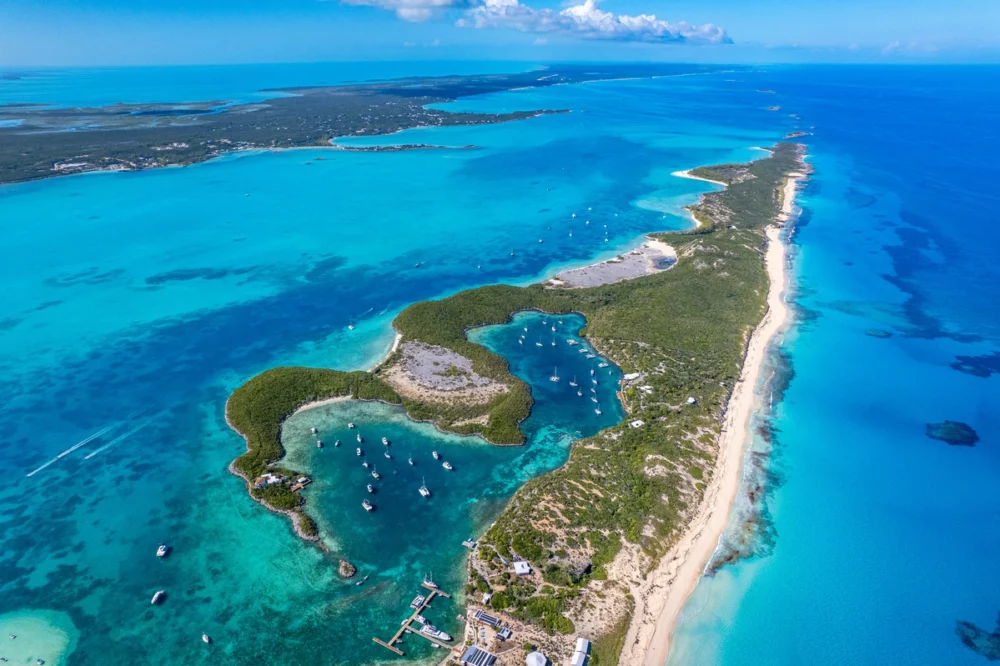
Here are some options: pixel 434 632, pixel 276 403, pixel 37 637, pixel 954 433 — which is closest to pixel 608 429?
pixel 434 632

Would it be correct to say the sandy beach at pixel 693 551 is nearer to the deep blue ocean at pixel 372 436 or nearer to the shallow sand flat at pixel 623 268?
the deep blue ocean at pixel 372 436

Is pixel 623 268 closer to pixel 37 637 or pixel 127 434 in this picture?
pixel 127 434

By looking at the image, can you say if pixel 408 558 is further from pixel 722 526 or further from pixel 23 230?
pixel 23 230

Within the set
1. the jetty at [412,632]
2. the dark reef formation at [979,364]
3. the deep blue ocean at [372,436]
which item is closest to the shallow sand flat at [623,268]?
the deep blue ocean at [372,436]

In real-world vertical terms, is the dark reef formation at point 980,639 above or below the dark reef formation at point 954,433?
below

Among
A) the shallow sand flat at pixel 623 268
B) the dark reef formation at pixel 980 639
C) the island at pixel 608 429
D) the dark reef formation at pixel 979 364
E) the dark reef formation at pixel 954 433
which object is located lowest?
the dark reef formation at pixel 980 639

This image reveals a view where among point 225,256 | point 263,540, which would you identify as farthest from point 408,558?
point 225,256
